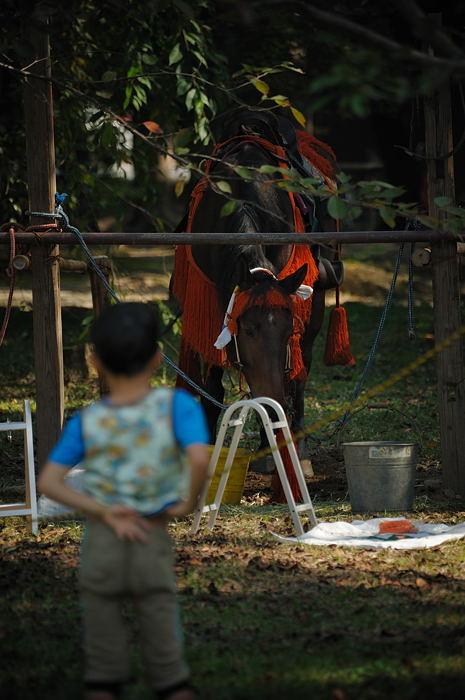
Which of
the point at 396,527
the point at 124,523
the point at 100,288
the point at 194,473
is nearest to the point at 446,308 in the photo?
the point at 396,527

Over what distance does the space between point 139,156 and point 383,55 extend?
684 centimetres

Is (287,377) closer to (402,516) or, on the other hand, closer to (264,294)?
(264,294)

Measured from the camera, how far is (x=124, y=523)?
280cm

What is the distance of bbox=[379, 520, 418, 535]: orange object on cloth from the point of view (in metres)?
5.35

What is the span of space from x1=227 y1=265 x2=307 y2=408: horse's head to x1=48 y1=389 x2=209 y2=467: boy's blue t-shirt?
289cm

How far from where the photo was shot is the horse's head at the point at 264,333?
5828 mm

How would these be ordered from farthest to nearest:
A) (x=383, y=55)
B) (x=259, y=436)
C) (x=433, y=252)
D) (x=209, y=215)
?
1. (x=259, y=436)
2. (x=209, y=215)
3. (x=433, y=252)
4. (x=383, y=55)

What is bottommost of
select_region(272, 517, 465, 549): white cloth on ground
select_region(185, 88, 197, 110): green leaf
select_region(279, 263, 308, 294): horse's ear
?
select_region(272, 517, 465, 549): white cloth on ground

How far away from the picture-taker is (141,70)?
28.8ft

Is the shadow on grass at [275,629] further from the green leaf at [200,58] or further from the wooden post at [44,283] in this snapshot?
the green leaf at [200,58]

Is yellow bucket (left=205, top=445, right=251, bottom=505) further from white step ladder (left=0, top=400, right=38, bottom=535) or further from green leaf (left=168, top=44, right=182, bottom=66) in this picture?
green leaf (left=168, top=44, right=182, bottom=66)

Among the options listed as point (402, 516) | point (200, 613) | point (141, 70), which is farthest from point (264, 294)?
point (141, 70)

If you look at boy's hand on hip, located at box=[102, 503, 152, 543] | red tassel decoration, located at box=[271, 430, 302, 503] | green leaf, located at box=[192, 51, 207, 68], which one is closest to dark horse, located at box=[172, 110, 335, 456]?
red tassel decoration, located at box=[271, 430, 302, 503]

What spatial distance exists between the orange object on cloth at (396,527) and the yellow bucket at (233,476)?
3.01ft
